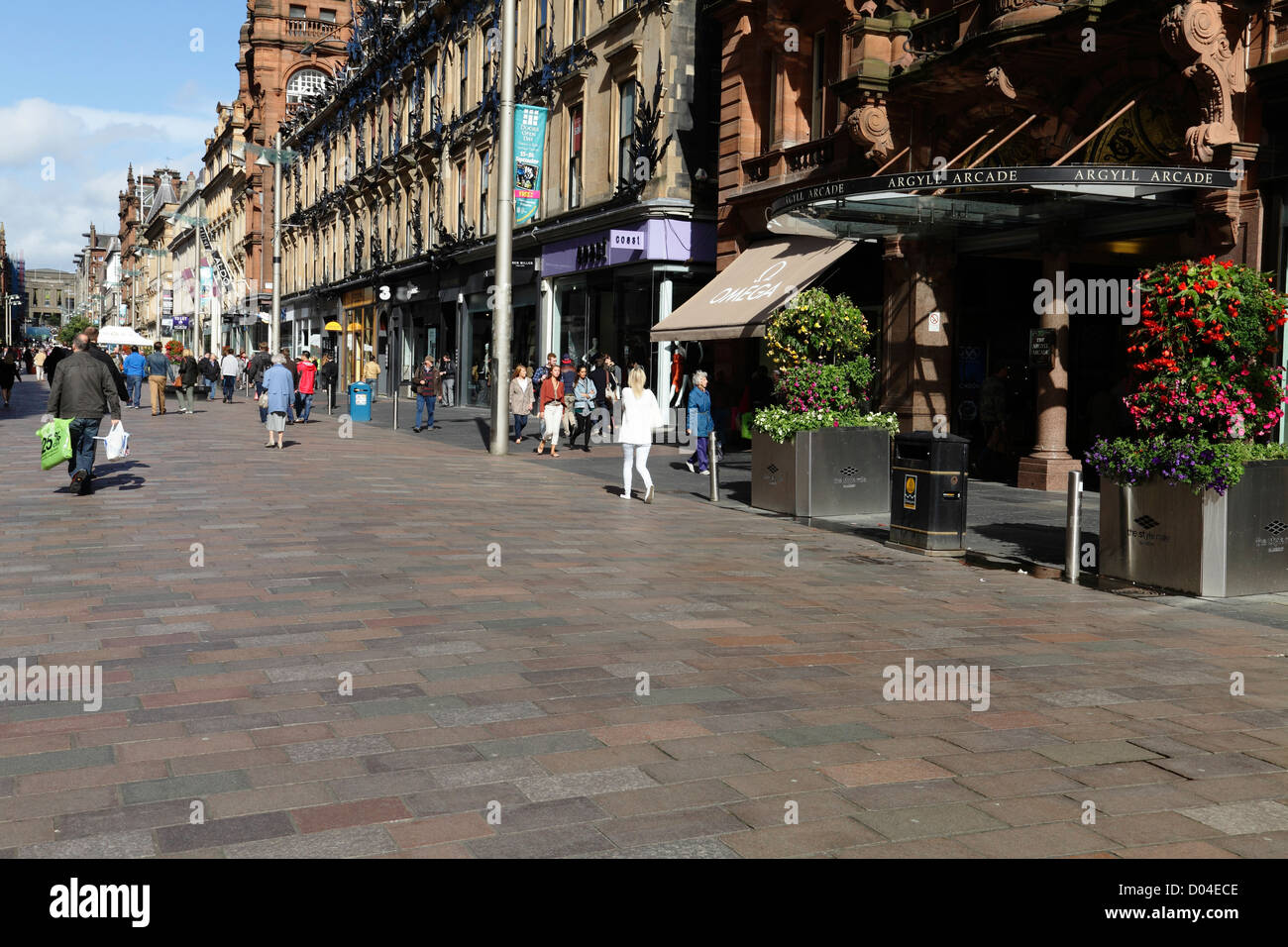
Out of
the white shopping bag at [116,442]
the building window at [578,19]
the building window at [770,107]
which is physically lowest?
the white shopping bag at [116,442]

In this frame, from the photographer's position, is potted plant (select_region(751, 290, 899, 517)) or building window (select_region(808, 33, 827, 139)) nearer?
potted plant (select_region(751, 290, 899, 517))

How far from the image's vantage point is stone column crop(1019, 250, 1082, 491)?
16.7 metres

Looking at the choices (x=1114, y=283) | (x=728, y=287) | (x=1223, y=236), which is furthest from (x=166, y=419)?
(x=1223, y=236)

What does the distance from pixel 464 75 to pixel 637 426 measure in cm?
2627

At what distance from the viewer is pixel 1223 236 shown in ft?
45.5

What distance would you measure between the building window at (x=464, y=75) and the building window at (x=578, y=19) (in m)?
8.40

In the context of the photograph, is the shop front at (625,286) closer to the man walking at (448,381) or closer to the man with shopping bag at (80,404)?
the man walking at (448,381)

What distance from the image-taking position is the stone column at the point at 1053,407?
16.7 m

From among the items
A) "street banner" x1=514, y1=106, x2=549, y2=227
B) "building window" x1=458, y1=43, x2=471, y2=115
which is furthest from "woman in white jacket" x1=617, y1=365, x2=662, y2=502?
"building window" x1=458, y1=43, x2=471, y2=115

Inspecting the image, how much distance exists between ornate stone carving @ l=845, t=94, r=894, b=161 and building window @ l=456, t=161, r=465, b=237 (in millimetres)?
20471

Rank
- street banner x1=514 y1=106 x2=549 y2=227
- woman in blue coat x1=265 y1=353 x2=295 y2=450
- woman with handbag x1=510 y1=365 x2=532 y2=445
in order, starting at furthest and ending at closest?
1. street banner x1=514 y1=106 x2=549 y2=227
2. woman with handbag x1=510 y1=365 x2=532 y2=445
3. woman in blue coat x1=265 y1=353 x2=295 y2=450

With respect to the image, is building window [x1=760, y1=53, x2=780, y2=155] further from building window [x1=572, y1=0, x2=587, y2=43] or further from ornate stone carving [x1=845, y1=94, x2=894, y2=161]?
building window [x1=572, y1=0, x2=587, y2=43]

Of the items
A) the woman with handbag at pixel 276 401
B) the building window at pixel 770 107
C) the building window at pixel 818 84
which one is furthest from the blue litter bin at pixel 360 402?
the building window at pixel 818 84

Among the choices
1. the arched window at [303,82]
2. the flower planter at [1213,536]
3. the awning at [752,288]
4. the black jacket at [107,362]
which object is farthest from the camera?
the arched window at [303,82]
